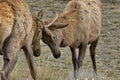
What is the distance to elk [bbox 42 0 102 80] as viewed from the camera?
1153cm

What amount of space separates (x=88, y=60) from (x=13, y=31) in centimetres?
669

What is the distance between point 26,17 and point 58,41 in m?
3.01

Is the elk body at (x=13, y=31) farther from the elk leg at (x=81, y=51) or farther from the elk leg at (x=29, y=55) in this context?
the elk leg at (x=81, y=51)

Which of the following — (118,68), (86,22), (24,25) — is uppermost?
(24,25)

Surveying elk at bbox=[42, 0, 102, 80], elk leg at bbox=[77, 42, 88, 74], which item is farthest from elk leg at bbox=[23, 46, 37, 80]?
elk leg at bbox=[77, 42, 88, 74]

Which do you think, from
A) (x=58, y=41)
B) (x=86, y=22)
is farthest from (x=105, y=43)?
(x=58, y=41)

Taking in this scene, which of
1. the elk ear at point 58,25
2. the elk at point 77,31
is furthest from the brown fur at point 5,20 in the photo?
the elk ear at point 58,25

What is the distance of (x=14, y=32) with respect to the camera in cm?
820

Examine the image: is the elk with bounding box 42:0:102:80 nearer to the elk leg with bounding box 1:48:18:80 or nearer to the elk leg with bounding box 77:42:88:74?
the elk leg with bounding box 77:42:88:74

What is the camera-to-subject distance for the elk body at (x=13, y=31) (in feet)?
25.7

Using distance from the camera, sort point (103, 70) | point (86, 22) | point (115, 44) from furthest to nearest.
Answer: point (115, 44) < point (103, 70) < point (86, 22)

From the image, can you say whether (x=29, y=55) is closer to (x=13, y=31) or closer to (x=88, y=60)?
(x=13, y=31)

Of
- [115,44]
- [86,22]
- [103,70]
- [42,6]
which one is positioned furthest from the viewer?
[42,6]

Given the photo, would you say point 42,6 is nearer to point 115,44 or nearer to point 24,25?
point 115,44
